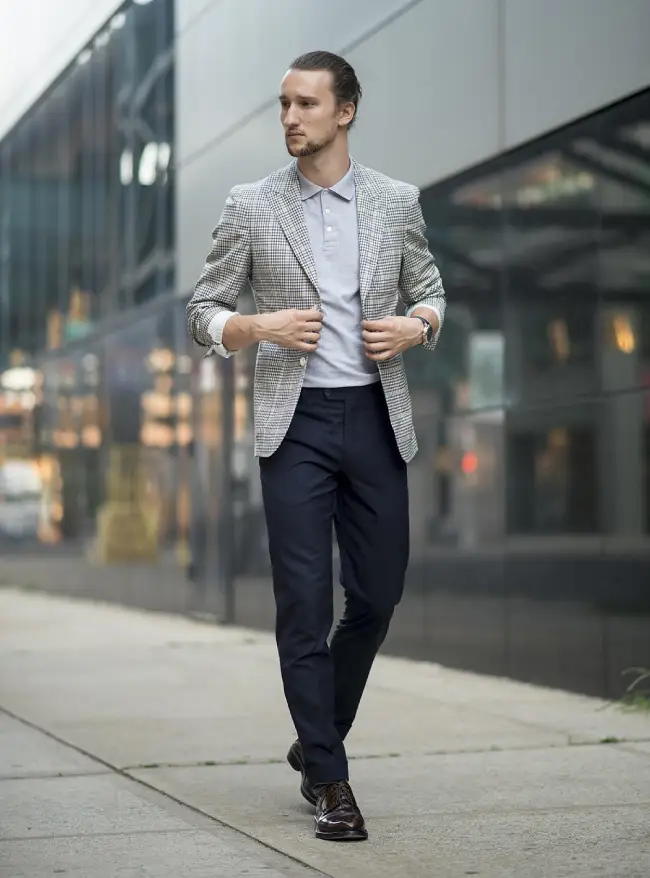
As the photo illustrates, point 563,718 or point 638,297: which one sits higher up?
point 638,297

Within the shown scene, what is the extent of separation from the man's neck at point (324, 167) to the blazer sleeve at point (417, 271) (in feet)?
0.74

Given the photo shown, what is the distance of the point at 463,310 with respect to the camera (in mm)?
9648

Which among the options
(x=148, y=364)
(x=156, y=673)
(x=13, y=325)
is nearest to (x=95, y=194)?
(x=148, y=364)

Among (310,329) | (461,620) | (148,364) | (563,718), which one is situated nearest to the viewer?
(310,329)

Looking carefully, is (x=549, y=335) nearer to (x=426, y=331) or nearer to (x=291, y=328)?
(x=426, y=331)

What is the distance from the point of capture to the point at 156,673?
381 inches

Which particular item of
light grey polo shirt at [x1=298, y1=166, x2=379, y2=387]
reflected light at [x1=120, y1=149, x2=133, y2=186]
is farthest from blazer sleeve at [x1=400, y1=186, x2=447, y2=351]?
reflected light at [x1=120, y1=149, x2=133, y2=186]

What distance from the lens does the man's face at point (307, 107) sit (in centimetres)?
484

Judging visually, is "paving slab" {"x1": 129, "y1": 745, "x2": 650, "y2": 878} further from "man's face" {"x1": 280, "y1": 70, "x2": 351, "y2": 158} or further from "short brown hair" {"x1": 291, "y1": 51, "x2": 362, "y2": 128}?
"short brown hair" {"x1": 291, "y1": 51, "x2": 362, "y2": 128}

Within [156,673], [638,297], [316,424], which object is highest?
[638,297]

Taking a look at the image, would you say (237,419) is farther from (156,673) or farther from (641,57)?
(641,57)

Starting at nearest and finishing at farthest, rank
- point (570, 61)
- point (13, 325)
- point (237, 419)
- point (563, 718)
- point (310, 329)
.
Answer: point (310, 329)
point (563, 718)
point (570, 61)
point (237, 419)
point (13, 325)

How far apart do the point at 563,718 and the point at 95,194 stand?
40.3 feet

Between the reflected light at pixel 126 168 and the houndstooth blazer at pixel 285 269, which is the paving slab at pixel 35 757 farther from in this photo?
the reflected light at pixel 126 168
